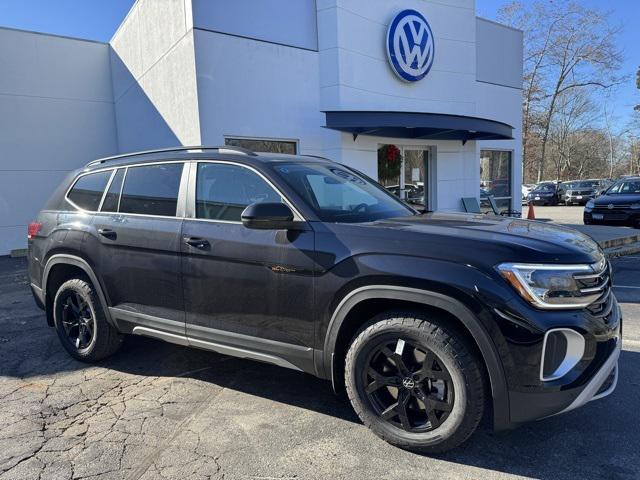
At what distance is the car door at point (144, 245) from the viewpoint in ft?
12.1

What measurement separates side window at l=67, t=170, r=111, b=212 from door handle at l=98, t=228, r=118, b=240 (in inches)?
13.7

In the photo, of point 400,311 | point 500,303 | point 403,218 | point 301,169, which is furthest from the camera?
point 301,169

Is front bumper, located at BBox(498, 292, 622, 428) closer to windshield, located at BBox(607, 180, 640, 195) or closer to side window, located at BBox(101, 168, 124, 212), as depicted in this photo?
side window, located at BBox(101, 168, 124, 212)

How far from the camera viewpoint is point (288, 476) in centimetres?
269

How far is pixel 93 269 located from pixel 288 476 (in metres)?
2.55

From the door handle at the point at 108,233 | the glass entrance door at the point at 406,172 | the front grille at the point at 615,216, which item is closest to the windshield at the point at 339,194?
the door handle at the point at 108,233

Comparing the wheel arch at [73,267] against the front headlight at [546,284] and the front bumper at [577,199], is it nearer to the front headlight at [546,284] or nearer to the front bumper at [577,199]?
the front headlight at [546,284]

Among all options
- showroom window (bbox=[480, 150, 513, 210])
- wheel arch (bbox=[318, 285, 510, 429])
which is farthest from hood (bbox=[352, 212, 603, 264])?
showroom window (bbox=[480, 150, 513, 210])

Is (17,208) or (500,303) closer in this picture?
(500,303)

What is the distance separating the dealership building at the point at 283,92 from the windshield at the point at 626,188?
317 centimetres

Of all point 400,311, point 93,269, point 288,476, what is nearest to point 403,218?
point 400,311

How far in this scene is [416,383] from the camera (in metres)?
2.83

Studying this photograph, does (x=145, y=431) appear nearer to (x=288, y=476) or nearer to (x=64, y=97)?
(x=288, y=476)

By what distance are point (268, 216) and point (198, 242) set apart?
0.76 meters
